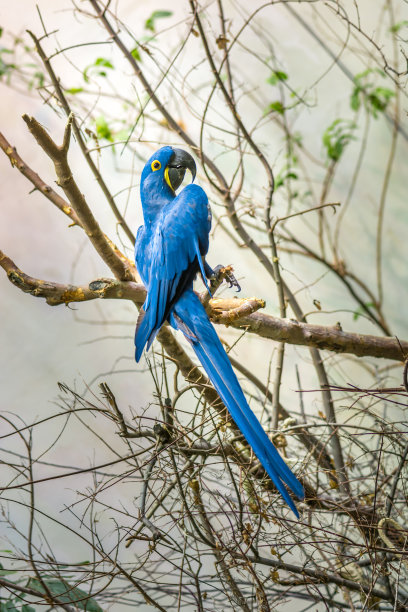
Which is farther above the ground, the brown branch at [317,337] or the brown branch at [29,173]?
the brown branch at [29,173]

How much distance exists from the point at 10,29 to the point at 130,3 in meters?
0.49

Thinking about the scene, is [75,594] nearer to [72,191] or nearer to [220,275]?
[220,275]

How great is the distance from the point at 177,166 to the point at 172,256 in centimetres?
27

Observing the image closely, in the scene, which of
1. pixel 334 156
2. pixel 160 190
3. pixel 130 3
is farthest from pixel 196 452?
pixel 130 3

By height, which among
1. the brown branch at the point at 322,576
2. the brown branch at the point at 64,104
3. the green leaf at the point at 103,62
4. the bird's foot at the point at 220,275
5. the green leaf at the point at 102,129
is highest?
the green leaf at the point at 103,62

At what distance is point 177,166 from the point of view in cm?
132

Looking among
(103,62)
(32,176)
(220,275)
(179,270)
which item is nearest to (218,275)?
(220,275)

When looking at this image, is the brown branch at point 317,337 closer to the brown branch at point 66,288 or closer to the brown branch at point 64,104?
the brown branch at point 66,288

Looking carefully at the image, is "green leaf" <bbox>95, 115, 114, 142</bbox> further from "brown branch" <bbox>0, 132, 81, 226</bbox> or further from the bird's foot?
the bird's foot

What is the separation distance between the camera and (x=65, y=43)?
2.20 meters

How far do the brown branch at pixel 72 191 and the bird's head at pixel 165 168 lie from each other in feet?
0.50

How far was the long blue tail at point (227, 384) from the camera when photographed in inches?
36.1

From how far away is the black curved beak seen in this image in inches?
52.0

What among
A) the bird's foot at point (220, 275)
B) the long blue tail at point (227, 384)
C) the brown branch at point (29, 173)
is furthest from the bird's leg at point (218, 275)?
the brown branch at point (29, 173)
